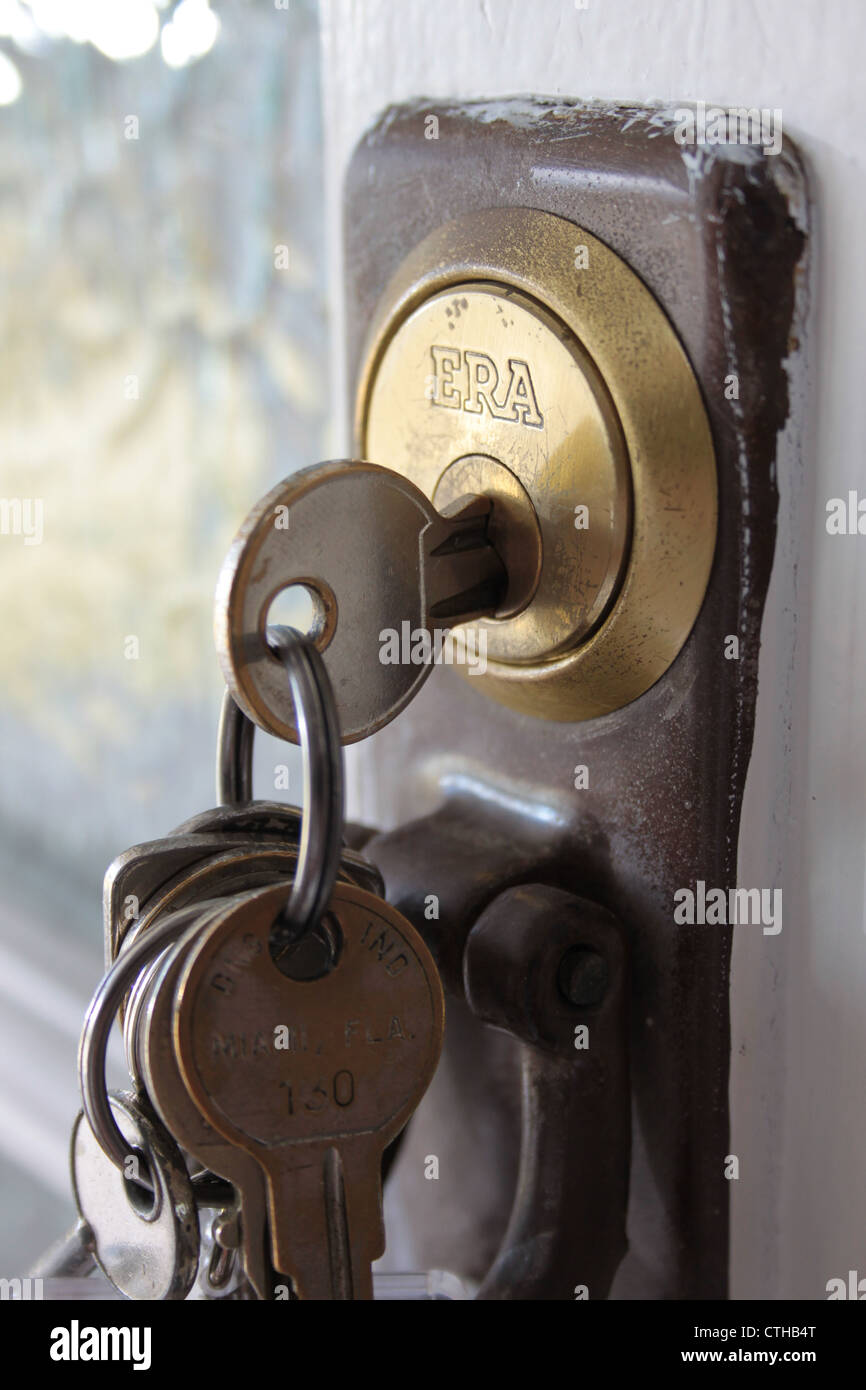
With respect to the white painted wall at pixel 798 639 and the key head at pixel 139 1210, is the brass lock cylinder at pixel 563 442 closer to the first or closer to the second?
the white painted wall at pixel 798 639

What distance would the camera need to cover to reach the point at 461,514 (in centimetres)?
38

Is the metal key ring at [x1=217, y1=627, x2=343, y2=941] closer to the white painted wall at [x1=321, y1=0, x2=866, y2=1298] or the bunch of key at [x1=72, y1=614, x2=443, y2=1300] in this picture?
the bunch of key at [x1=72, y1=614, x2=443, y2=1300]

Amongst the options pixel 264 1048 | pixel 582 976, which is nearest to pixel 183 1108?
pixel 264 1048

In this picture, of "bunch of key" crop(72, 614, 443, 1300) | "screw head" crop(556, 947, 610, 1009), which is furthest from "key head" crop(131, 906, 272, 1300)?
"screw head" crop(556, 947, 610, 1009)

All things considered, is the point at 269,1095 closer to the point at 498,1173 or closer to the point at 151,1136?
the point at 151,1136

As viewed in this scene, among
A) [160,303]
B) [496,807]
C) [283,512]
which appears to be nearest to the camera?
[283,512]

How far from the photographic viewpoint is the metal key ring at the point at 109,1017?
339mm

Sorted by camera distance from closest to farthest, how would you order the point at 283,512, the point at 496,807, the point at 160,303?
the point at 283,512 → the point at 496,807 → the point at 160,303

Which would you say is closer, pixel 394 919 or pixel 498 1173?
pixel 394 919

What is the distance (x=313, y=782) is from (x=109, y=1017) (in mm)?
79

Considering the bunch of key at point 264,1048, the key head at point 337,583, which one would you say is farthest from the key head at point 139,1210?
the key head at point 337,583

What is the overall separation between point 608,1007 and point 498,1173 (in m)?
0.11

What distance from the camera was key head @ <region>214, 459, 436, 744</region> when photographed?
0.32 metres
